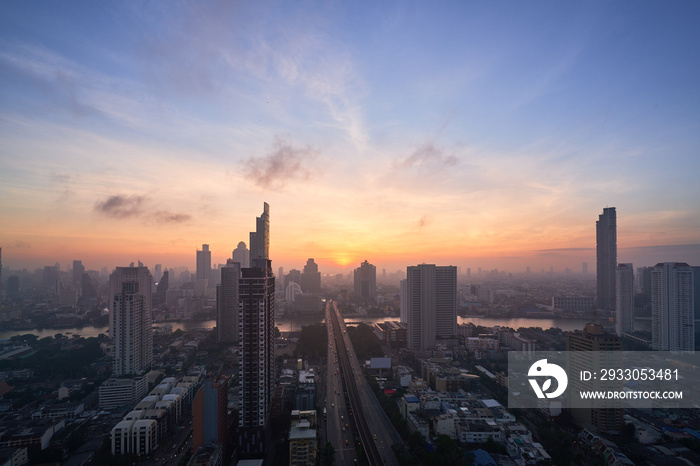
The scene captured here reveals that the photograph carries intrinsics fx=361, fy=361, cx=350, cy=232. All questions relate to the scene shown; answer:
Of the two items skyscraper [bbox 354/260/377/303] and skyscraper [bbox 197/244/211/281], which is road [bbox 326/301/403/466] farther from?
skyscraper [bbox 197/244/211/281]

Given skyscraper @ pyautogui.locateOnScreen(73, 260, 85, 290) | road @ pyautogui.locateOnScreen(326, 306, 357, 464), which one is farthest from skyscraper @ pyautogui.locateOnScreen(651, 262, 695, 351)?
skyscraper @ pyautogui.locateOnScreen(73, 260, 85, 290)

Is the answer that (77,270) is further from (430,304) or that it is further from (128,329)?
(430,304)

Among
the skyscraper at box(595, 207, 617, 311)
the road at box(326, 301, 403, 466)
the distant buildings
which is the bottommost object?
the road at box(326, 301, 403, 466)

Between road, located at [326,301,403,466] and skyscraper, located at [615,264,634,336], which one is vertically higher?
skyscraper, located at [615,264,634,336]

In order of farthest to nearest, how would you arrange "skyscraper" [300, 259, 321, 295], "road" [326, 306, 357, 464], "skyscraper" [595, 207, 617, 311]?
"skyscraper" [300, 259, 321, 295]
"skyscraper" [595, 207, 617, 311]
"road" [326, 306, 357, 464]

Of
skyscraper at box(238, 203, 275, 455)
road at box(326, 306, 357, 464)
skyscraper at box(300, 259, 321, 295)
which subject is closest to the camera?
road at box(326, 306, 357, 464)

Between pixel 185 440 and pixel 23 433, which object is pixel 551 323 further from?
pixel 23 433
